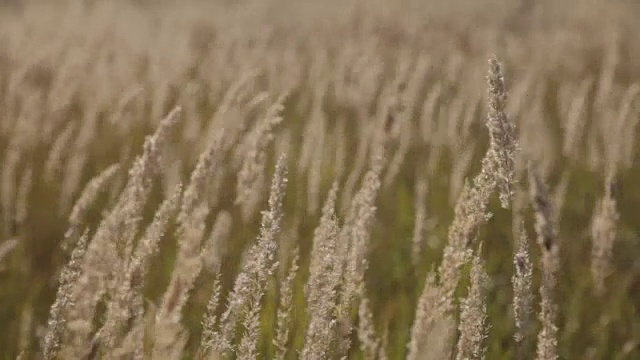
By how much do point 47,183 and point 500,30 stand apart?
587 centimetres

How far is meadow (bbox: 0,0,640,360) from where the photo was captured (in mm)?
974

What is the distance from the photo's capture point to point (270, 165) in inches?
139

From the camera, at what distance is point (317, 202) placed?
2506mm

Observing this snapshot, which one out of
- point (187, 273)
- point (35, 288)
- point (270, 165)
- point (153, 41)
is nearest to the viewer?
point (187, 273)

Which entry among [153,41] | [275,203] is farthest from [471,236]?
[153,41]

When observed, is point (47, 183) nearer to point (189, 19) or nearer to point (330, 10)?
point (189, 19)

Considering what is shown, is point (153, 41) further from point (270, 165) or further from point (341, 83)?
point (270, 165)

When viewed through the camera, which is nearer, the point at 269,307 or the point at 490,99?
the point at 490,99

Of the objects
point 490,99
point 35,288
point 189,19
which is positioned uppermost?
point 189,19

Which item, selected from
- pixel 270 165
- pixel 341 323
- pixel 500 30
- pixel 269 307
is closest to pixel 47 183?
pixel 270 165

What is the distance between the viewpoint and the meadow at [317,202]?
3.19ft

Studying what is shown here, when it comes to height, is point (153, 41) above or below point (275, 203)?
above

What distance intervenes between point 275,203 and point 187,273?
0.25 meters

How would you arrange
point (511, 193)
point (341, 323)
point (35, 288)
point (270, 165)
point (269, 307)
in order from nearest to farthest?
1. point (511, 193)
2. point (341, 323)
3. point (269, 307)
4. point (35, 288)
5. point (270, 165)
